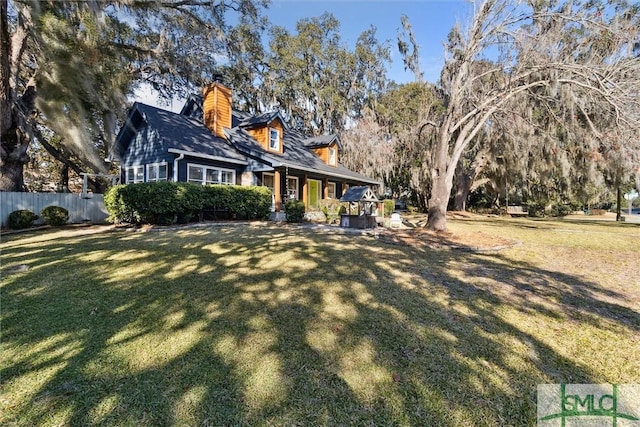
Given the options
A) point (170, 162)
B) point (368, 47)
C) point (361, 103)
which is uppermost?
point (368, 47)

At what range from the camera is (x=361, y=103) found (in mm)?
28828

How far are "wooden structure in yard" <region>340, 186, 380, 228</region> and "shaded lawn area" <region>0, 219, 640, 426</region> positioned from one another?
18.1 feet

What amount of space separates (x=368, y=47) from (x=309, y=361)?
1189 inches

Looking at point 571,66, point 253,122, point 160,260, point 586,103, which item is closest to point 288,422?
point 160,260

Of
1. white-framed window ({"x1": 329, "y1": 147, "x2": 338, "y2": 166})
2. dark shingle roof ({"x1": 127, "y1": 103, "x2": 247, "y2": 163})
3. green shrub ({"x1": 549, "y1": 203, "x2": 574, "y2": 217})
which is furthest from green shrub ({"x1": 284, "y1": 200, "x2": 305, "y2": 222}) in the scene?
green shrub ({"x1": 549, "y1": 203, "x2": 574, "y2": 217})

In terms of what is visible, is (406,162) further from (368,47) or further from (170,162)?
(170,162)

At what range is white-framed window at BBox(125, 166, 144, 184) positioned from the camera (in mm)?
14773

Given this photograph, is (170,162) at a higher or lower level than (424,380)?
higher

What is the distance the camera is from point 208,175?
14.1 meters

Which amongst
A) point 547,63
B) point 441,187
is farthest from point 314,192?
point 547,63

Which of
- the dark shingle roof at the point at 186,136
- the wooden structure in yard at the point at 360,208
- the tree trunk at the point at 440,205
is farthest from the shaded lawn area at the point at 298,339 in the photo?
the dark shingle roof at the point at 186,136

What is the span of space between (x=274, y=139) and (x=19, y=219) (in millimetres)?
10648

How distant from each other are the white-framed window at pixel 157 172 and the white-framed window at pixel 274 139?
526cm

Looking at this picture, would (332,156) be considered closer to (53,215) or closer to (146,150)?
(146,150)
